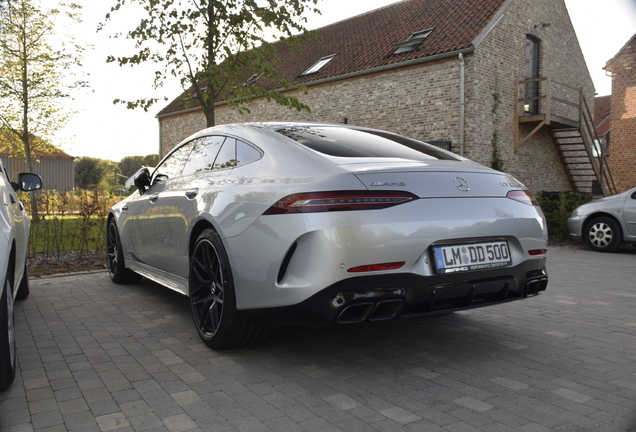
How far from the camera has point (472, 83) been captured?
15859 millimetres

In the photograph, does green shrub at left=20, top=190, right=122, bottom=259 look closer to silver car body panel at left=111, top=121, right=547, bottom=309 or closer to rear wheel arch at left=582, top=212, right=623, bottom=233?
silver car body panel at left=111, top=121, right=547, bottom=309

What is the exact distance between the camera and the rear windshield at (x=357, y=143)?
139 inches

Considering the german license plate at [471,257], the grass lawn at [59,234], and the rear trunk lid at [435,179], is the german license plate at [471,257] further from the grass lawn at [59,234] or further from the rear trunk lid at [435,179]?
the grass lawn at [59,234]

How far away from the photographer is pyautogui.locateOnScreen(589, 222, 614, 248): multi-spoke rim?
34.7 ft

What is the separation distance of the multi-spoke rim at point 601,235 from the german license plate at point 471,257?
330 inches

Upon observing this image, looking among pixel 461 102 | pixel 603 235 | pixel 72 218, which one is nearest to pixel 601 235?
pixel 603 235

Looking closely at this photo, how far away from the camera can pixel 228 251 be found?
137 inches

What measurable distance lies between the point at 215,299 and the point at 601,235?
9343 mm

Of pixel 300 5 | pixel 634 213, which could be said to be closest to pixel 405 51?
pixel 300 5

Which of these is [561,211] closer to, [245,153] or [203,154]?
[203,154]

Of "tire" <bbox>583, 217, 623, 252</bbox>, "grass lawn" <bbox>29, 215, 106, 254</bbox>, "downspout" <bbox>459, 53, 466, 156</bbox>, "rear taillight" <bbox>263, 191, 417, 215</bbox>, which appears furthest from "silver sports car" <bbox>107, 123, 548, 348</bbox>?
"downspout" <bbox>459, 53, 466, 156</bbox>

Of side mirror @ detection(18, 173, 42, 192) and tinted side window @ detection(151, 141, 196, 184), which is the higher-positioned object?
tinted side window @ detection(151, 141, 196, 184)

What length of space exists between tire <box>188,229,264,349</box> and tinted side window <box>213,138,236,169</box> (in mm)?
534

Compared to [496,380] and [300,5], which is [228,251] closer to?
[496,380]
